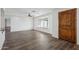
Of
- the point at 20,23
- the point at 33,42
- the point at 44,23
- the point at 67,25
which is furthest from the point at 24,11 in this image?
the point at 67,25

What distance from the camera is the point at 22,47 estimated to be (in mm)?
2014

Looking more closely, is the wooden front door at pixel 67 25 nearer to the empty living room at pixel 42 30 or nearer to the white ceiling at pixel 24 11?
the empty living room at pixel 42 30

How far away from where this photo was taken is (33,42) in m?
2.12

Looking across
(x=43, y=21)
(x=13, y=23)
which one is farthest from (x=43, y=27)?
(x=13, y=23)

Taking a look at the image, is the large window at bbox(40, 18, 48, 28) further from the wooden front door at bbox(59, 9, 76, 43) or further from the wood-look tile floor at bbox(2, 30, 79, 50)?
the wooden front door at bbox(59, 9, 76, 43)

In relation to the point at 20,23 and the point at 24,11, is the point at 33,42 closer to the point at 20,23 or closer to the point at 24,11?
the point at 20,23

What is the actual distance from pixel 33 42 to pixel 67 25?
2.74 feet

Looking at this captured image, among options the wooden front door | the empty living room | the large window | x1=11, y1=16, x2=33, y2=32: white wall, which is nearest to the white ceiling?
the empty living room

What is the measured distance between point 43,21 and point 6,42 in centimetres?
92

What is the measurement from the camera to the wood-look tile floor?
6.61 feet

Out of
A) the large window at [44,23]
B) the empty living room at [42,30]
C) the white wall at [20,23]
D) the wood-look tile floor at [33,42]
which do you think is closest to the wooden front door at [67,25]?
the empty living room at [42,30]

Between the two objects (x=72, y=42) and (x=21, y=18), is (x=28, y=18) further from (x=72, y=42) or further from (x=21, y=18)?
(x=72, y=42)

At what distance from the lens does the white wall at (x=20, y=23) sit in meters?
2.09

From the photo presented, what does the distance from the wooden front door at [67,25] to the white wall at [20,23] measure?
681mm
